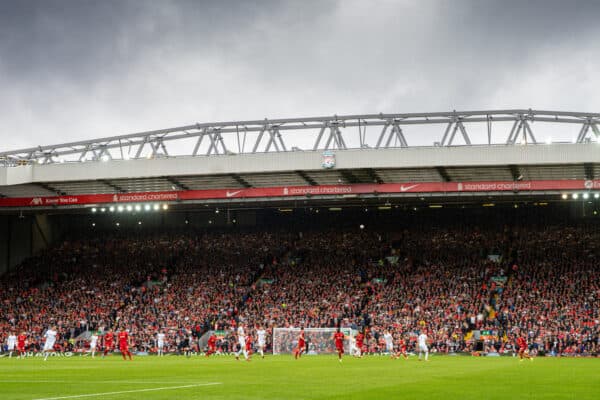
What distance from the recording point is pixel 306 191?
5297 cm

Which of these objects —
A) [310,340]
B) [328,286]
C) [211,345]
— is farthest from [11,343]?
[328,286]

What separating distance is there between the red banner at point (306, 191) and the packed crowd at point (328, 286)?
23.3 feet

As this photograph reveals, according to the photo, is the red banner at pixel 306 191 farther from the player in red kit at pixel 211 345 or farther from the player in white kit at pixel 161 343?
the player in red kit at pixel 211 345

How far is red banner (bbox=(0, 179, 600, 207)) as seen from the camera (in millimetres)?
49281

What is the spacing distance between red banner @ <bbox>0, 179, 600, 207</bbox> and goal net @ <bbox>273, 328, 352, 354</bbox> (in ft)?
32.7

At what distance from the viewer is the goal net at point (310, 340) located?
4784 centimetres

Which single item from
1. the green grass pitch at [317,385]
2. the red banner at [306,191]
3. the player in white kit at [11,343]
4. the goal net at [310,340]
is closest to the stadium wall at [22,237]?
the red banner at [306,191]

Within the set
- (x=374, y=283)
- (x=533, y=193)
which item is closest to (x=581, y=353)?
(x=533, y=193)

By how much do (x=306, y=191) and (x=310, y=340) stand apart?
10860 millimetres

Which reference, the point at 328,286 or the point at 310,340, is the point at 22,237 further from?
the point at 310,340

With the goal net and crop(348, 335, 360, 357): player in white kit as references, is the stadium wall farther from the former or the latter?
crop(348, 335, 360, 357): player in white kit

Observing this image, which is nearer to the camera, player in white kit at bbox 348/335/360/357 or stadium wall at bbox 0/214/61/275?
player in white kit at bbox 348/335/360/357

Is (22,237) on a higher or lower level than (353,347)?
higher

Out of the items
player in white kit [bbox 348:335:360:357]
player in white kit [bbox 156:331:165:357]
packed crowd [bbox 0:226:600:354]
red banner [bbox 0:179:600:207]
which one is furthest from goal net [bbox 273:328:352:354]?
red banner [bbox 0:179:600:207]
